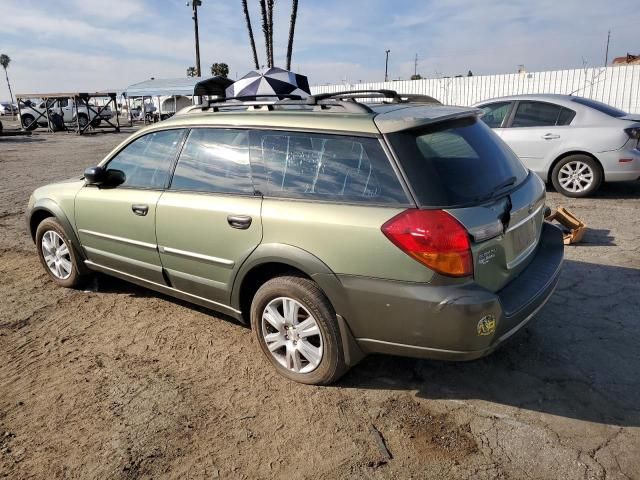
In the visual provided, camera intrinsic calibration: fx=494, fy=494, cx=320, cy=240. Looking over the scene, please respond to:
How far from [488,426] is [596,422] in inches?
22.5

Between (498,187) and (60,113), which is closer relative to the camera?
(498,187)

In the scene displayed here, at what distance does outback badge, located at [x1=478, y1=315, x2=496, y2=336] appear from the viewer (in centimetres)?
246

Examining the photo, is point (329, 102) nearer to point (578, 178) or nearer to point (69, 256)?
point (69, 256)

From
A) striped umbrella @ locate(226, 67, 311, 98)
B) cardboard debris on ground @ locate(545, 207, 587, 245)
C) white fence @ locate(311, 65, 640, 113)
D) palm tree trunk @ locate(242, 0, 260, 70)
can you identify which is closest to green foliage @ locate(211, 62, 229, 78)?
palm tree trunk @ locate(242, 0, 260, 70)

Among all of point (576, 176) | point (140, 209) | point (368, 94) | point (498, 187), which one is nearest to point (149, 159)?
point (140, 209)

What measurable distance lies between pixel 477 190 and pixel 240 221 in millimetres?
1413

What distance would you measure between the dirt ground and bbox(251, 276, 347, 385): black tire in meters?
0.10

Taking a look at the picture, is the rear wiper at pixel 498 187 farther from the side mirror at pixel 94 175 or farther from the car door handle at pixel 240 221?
the side mirror at pixel 94 175

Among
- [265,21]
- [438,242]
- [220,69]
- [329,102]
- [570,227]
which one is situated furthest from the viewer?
[220,69]

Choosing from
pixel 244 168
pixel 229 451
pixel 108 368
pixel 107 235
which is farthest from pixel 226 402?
pixel 107 235

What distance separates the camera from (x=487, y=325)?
97.7 inches

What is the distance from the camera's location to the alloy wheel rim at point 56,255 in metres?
4.66

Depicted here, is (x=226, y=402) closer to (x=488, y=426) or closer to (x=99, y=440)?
(x=99, y=440)

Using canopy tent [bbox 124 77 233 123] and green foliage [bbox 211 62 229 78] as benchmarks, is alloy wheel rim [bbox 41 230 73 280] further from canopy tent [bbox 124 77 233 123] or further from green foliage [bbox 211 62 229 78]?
green foliage [bbox 211 62 229 78]
